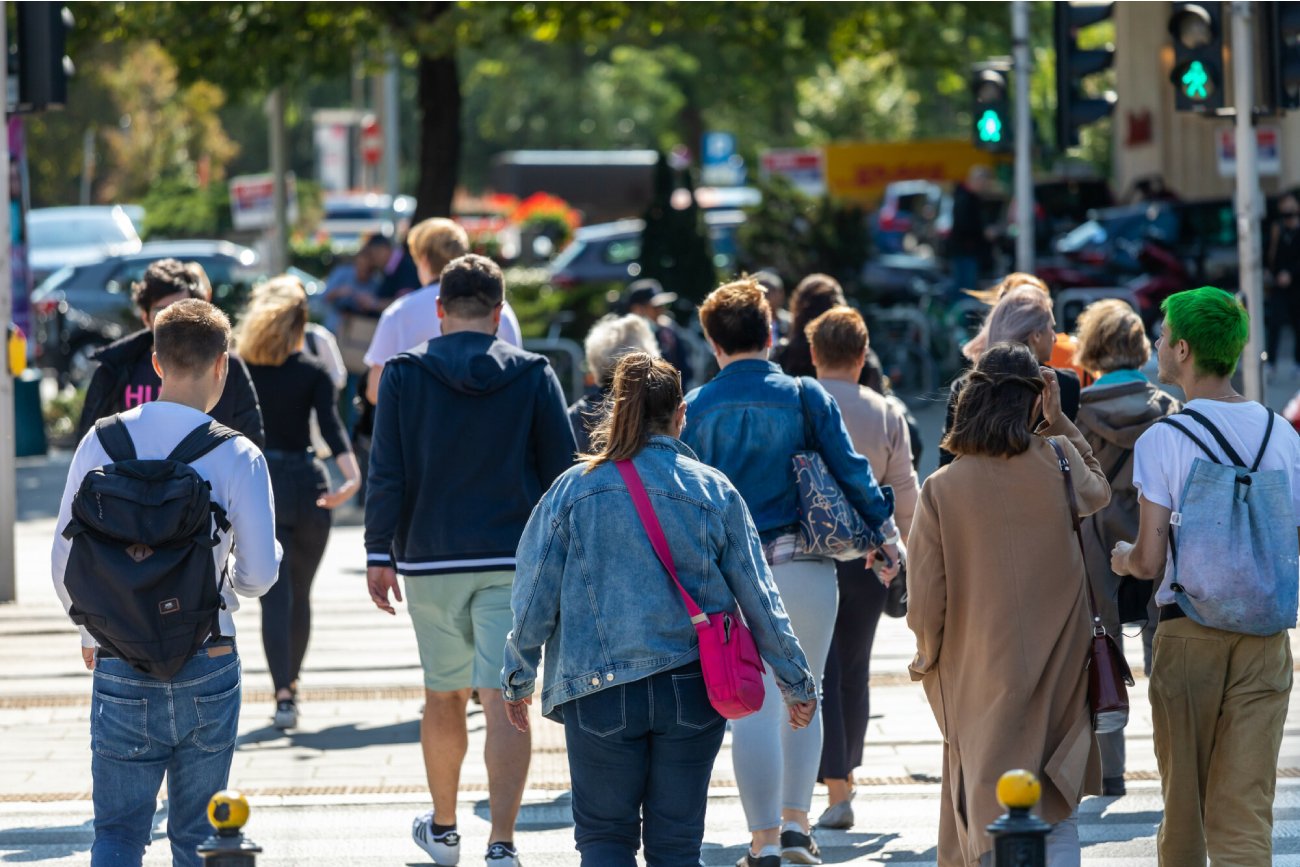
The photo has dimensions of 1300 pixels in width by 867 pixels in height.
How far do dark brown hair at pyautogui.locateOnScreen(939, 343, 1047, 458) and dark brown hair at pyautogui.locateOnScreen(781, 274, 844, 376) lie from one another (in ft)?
8.65

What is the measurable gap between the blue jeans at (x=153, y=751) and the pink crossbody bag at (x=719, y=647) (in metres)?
1.15

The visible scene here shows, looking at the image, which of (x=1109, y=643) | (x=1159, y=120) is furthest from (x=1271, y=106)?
(x=1159, y=120)

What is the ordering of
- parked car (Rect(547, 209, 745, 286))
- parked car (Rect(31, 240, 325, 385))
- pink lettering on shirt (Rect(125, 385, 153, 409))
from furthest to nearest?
1. parked car (Rect(547, 209, 745, 286))
2. parked car (Rect(31, 240, 325, 385))
3. pink lettering on shirt (Rect(125, 385, 153, 409))

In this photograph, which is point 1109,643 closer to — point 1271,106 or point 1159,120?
point 1271,106

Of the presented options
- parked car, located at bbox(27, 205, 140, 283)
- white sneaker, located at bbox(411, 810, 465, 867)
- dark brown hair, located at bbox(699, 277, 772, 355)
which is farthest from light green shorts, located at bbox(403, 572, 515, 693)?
parked car, located at bbox(27, 205, 140, 283)

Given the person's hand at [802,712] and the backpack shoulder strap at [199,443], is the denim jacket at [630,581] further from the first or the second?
the backpack shoulder strap at [199,443]

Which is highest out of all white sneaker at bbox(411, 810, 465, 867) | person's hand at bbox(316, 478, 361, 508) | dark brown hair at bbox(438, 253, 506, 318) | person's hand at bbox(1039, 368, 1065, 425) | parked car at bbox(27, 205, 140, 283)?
parked car at bbox(27, 205, 140, 283)

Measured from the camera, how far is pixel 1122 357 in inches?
262

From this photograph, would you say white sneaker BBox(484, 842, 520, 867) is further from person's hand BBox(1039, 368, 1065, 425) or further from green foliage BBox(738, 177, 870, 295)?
green foliage BBox(738, 177, 870, 295)

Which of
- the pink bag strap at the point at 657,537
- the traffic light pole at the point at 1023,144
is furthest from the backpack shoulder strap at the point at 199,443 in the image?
the traffic light pole at the point at 1023,144

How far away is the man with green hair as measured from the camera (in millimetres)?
5141

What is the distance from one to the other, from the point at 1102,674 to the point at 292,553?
13.6ft

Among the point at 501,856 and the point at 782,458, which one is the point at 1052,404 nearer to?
the point at 782,458

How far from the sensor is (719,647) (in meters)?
4.61
